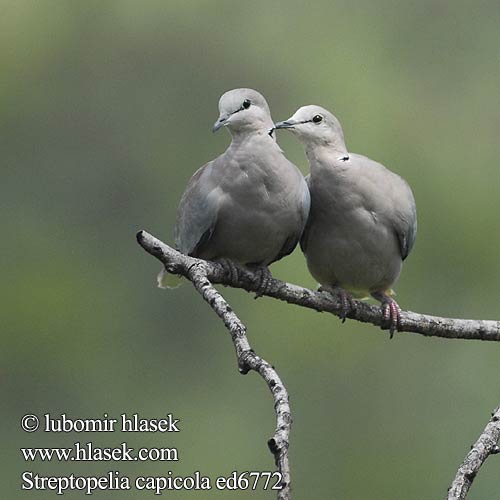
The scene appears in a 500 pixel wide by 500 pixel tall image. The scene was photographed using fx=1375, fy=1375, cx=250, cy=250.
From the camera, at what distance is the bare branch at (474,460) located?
174 inches

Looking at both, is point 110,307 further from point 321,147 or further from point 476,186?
point 321,147

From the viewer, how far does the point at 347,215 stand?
20.7 feet

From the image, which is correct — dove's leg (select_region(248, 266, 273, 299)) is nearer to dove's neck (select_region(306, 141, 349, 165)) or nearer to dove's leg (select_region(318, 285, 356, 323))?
dove's leg (select_region(318, 285, 356, 323))

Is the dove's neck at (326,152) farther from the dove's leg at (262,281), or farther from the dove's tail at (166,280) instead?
the dove's tail at (166,280)

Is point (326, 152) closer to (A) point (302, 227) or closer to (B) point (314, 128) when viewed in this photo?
(B) point (314, 128)

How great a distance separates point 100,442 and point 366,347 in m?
2.81

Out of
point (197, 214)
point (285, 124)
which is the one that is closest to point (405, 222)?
point (285, 124)

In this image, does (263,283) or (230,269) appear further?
(230,269)

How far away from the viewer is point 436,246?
12.8m

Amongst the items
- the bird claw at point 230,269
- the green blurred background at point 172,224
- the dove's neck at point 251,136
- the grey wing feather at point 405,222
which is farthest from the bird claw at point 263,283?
the green blurred background at point 172,224

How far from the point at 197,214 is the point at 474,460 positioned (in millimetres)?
1901

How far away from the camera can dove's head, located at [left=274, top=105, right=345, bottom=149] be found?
20.5 feet

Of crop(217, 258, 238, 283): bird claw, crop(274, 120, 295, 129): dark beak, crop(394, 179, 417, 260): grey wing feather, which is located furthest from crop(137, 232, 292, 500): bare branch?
crop(394, 179, 417, 260): grey wing feather

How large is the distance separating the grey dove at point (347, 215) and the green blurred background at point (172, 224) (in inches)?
141
